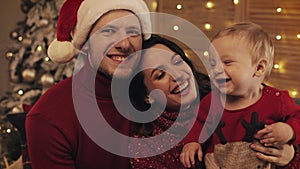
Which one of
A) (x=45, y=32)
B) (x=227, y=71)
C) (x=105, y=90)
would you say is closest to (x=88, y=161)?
(x=105, y=90)

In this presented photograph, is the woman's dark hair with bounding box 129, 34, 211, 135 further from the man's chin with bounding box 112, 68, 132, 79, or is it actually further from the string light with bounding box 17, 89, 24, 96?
the string light with bounding box 17, 89, 24, 96

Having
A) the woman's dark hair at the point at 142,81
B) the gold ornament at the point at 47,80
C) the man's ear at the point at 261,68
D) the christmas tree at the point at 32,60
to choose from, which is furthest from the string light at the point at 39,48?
the man's ear at the point at 261,68

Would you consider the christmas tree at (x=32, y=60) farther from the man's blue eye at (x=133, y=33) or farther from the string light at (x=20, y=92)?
the man's blue eye at (x=133, y=33)

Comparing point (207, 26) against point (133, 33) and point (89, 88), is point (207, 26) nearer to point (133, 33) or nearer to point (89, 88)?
point (133, 33)

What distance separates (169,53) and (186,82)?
82 millimetres

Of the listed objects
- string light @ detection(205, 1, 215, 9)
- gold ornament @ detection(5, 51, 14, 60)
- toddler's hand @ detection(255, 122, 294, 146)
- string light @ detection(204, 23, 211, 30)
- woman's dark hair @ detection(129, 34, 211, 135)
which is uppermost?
string light @ detection(205, 1, 215, 9)

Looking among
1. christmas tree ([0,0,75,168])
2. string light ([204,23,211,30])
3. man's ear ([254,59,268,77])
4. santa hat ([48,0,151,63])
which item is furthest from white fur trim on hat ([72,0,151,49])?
christmas tree ([0,0,75,168])

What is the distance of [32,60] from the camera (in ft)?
6.56

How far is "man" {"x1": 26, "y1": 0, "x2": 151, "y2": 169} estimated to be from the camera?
1.17 m

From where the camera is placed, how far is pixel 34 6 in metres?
2.05

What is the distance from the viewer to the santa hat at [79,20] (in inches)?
45.6

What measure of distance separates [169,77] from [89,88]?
0.19m

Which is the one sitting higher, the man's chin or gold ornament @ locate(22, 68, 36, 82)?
the man's chin

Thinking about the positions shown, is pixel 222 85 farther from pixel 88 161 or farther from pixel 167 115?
pixel 88 161
